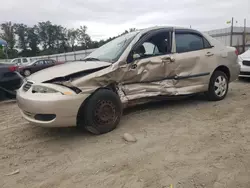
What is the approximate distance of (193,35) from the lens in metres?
4.70

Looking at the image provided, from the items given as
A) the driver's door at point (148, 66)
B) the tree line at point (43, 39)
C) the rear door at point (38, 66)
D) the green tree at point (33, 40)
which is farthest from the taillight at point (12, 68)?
the green tree at point (33, 40)

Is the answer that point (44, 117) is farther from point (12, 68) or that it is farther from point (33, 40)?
point (33, 40)

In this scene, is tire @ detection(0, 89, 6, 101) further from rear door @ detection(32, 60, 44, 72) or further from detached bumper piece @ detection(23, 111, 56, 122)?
rear door @ detection(32, 60, 44, 72)

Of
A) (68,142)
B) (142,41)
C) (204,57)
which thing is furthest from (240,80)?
(68,142)

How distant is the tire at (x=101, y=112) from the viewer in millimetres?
3221

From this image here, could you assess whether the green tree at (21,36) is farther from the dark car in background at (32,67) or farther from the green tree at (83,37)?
the dark car in background at (32,67)

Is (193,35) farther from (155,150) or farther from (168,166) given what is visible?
(168,166)

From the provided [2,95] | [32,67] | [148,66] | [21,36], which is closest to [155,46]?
[148,66]

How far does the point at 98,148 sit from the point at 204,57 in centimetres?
292

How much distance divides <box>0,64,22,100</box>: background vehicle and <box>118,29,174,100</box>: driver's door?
3493mm

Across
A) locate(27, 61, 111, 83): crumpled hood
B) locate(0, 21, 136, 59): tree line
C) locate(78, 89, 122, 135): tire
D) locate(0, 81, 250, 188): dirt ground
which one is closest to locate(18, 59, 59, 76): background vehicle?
locate(0, 81, 250, 188): dirt ground

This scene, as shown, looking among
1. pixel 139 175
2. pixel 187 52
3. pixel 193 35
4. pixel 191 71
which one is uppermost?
pixel 193 35

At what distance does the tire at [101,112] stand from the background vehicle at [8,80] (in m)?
3.25

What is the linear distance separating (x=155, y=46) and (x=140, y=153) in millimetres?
2140
